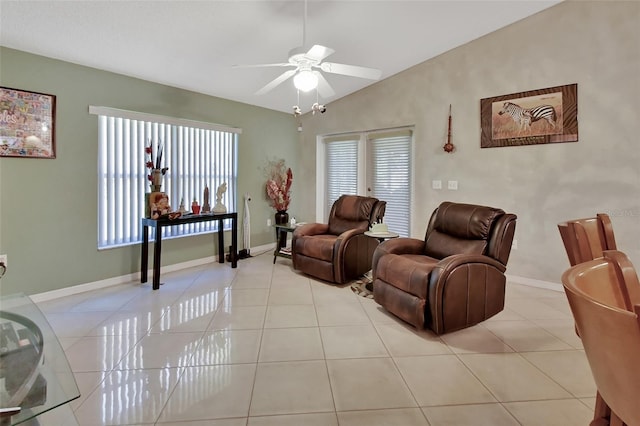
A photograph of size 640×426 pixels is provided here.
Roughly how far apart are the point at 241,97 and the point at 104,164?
2.10 metres

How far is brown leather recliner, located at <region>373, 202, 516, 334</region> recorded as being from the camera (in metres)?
2.54

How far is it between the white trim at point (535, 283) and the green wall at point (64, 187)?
169 inches

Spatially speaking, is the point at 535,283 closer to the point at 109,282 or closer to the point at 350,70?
the point at 350,70

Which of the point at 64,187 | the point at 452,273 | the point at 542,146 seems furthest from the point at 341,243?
the point at 64,187

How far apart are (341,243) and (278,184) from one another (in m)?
2.31

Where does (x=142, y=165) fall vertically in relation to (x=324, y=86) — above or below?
below

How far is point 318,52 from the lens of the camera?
246cm

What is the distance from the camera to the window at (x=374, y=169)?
16.7ft

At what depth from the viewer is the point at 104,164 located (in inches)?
145

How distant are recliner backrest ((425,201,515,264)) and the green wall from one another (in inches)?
130

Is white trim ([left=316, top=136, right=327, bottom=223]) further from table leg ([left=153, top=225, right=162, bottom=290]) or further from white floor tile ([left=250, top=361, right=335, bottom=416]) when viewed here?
white floor tile ([left=250, top=361, right=335, bottom=416])

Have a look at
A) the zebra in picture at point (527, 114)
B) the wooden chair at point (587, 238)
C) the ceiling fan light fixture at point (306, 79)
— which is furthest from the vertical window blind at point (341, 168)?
the wooden chair at point (587, 238)

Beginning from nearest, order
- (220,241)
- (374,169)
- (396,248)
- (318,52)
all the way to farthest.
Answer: (318,52)
(396,248)
(220,241)
(374,169)

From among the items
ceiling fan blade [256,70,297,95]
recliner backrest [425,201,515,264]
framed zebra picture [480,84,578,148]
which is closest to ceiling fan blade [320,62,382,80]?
ceiling fan blade [256,70,297,95]
